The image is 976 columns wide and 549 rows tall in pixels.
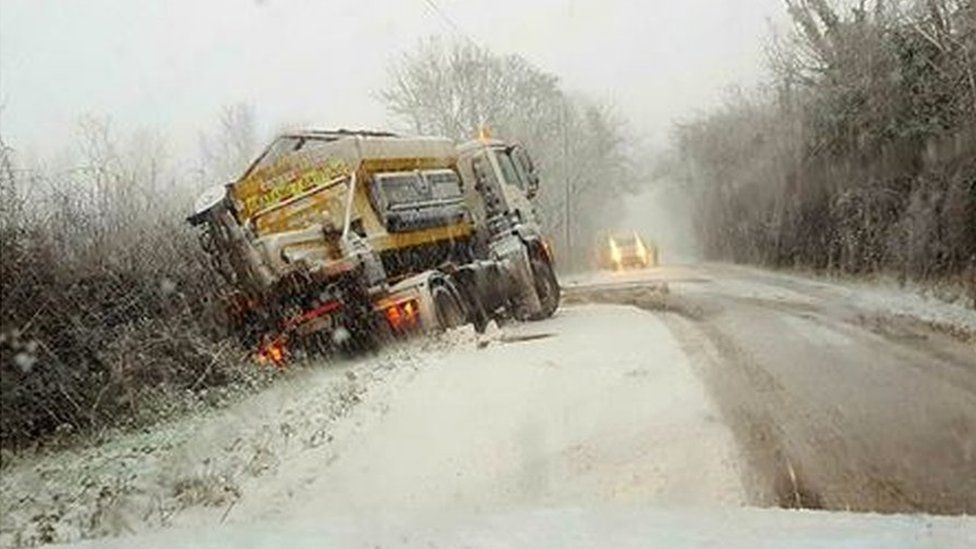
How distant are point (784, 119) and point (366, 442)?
32349 millimetres

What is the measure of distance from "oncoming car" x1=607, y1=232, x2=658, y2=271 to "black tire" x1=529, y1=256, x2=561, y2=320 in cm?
2639

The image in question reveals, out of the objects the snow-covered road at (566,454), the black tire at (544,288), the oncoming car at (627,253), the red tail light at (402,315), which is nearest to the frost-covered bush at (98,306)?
the snow-covered road at (566,454)

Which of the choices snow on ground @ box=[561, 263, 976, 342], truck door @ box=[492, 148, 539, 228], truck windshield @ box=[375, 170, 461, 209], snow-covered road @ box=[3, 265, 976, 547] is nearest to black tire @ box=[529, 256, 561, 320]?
truck door @ box=[492, 148, 539, 228]

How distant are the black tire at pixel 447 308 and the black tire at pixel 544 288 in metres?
4.07

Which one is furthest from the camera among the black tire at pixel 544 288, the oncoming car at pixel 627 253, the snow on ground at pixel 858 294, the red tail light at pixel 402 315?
the oncoming car at pixel 627 253

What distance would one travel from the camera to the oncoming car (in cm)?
4925

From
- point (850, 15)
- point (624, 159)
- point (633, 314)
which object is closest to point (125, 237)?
point (633, 314)

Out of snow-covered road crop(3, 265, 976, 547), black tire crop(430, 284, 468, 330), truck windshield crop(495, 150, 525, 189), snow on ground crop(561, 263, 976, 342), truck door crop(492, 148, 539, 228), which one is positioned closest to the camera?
snow-covered road crop(3, 265, 976, 547)

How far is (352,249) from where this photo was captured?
16281mm

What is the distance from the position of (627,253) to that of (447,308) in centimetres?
3354

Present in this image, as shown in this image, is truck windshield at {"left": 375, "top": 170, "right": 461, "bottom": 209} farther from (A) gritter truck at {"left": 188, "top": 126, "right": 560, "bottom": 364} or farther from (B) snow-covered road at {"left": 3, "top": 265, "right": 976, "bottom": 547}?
(B) snow-covered road at {"left": 3, "top": 265, "right": 976, "bottom": 547}

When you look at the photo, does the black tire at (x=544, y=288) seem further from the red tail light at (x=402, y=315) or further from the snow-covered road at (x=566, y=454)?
the snow-covered road at (x=566, y=454)

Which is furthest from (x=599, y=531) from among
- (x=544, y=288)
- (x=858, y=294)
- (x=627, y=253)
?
(x=627, y=253)

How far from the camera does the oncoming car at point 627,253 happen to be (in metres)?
49.2
